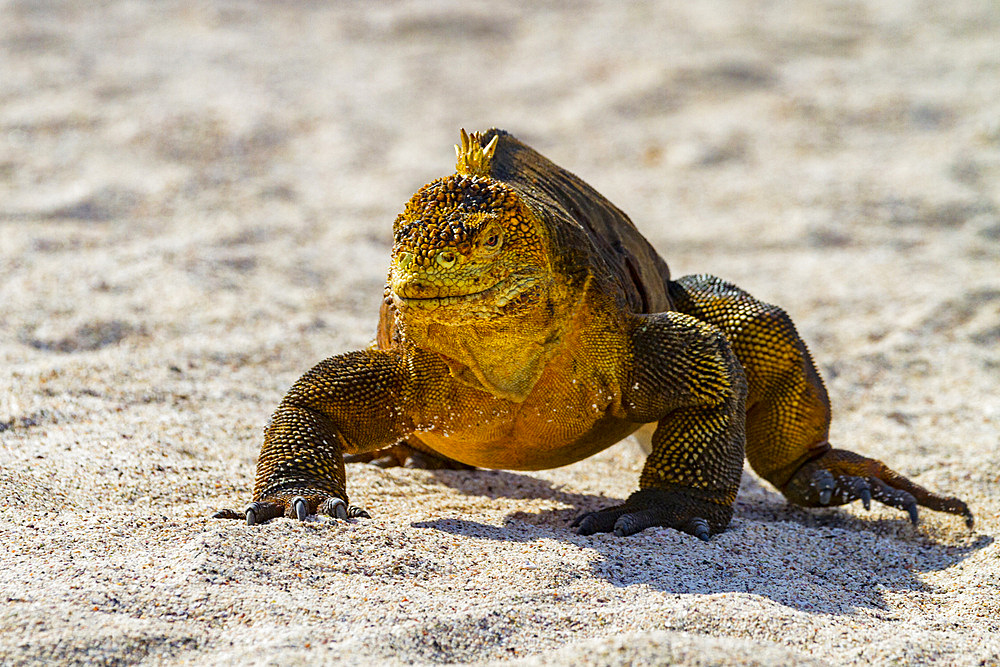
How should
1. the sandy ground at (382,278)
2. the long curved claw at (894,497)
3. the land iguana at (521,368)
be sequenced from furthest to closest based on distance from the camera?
the long curved claw at (894,497)
the land iguana at (521,368)
the sandy ground at (382,278)

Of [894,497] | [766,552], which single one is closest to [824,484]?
[894,497]

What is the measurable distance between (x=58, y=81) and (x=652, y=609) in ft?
33.0

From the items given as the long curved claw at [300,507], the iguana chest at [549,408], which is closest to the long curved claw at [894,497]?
the iguana chest at [549,408]

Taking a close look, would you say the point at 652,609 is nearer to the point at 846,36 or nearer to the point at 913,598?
the point at 913,598

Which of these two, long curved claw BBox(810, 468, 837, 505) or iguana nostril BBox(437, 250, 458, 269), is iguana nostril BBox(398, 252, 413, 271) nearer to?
iguana nostril BBox(437, 250, 458, 269)

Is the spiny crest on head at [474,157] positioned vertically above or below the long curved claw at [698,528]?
above

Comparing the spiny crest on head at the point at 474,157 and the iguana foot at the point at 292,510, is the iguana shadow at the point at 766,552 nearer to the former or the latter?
the iguana foot at the point at 292,510

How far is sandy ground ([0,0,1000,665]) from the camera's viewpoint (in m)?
3.26

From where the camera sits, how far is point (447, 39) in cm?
1363

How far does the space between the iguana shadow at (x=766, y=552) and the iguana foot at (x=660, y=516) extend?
4 centimetres

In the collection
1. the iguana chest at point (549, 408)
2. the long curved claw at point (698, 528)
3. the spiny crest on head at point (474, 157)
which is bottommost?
the long curved claw at point (698, 528)

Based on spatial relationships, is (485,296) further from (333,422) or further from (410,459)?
(410,459)

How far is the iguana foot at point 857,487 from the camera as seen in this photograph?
4969mm

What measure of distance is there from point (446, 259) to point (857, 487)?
2.50 metres
